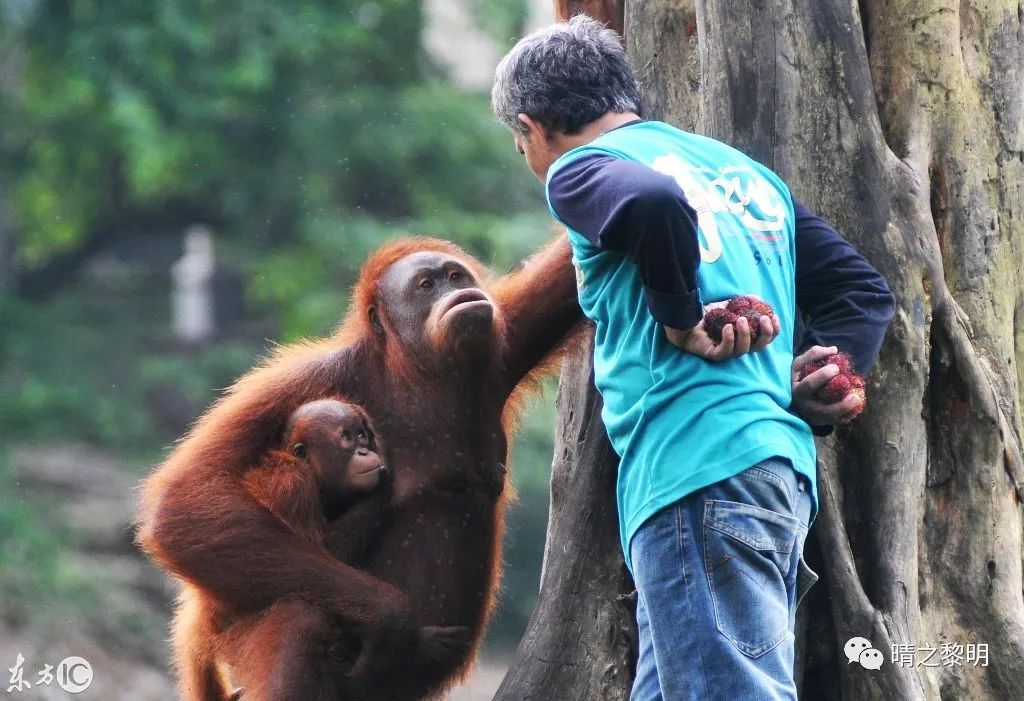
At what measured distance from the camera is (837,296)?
2580mm

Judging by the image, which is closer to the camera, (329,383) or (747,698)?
(747,698)

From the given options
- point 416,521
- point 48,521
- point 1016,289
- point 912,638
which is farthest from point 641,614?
point 48,521

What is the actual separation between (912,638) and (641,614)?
2.51ft

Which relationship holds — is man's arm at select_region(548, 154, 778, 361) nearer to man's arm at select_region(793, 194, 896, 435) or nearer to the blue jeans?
the blue jeans

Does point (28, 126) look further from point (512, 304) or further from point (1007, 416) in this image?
point (1007, 416)

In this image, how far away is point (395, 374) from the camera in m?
3.46

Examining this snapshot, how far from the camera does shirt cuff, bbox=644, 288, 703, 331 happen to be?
214 cm

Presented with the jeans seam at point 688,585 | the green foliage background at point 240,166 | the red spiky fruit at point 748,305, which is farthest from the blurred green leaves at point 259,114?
the jeans seam at point 688,585

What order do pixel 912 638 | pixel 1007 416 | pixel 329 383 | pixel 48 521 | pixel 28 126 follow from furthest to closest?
1. pixel 28 126
2. pixel 48 521
3. pixel 329 383
4. pixel 1007 416
5. pixel 912 638

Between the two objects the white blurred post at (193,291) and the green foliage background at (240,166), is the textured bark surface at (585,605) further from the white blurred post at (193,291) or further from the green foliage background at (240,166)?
the white blurred post at (193,291)

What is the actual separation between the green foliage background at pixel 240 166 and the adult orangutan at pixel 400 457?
615 cm

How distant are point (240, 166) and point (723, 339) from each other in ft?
30.8

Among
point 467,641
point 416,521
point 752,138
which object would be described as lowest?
point 467,641

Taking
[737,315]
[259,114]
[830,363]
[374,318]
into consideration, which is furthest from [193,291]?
[737,315]
